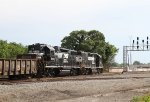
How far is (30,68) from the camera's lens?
37.6 meters

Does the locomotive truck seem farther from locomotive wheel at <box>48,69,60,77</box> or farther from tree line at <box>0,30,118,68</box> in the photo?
tree line at <box>0,30,118,68</box>

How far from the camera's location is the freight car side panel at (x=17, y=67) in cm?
3228

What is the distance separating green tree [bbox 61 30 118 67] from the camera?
93825 millimetres

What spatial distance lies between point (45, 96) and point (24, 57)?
61.4 ft

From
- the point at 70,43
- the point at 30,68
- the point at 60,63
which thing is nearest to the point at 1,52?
the point at 70,43

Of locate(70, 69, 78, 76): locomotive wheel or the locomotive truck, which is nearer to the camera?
the locomotive truck

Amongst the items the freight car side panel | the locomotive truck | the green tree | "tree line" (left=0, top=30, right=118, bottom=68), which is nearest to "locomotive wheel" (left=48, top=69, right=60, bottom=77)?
the locomotive truck

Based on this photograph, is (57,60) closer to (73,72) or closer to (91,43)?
(73,72)

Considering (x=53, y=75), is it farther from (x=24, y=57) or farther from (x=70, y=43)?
(x=70, y=43)

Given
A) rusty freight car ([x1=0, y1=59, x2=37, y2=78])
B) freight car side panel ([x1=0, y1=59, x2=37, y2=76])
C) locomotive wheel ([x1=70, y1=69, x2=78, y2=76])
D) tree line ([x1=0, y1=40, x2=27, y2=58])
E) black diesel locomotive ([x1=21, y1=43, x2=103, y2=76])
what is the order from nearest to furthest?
freight car side panel ([x1=0, y1=59, x2=37, y2=76])
rusty freight car ([x1=0, y1=59, x2=37, y2=78])
black diesel locomotive ([x1=21, y1=43, x2=103, y2=76])
locomotive wheel ([x1=70, y1=69, x2=78, y2=76])
tree line ([x1=0, y1=40, x2=27, y2=58])

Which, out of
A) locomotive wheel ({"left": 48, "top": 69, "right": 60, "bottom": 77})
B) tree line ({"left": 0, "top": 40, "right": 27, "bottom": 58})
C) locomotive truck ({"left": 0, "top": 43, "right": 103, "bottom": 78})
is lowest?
locomotive wheel ({"left": 48, "top": 69, "right": 60, "bottom": 77})

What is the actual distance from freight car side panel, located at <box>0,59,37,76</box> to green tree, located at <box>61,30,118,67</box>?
55.1m

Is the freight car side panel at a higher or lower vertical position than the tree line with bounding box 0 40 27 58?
lower

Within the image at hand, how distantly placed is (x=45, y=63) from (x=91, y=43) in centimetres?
5412
